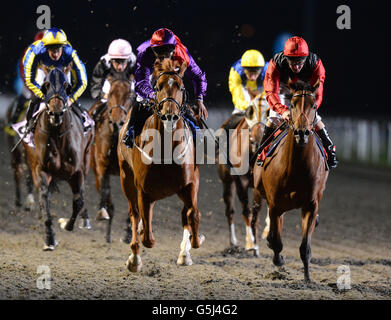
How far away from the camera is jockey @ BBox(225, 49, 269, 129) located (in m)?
8.66

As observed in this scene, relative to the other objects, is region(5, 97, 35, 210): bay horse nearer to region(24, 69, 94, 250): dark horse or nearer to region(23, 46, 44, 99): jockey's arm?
region(24, 69, 94, 250): dark horse

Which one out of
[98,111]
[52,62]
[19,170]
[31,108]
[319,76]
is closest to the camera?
[319,76]

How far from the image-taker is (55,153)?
7965mm

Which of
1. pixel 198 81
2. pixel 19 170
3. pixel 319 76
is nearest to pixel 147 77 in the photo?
pixel 198 81

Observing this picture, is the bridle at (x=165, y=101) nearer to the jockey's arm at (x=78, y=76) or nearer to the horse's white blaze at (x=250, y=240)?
the jockey's arm at (x=78, y=76)

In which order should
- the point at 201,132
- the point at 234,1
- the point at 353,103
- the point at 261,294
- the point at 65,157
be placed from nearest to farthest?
1. the point at 261,294
2. the point at 201,132
3. the point at 65,157
4. the point at 353,103
5. the point at 234,1

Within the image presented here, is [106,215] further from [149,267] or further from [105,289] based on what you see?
[105,289]

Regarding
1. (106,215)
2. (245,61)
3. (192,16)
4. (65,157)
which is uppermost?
(192,16)

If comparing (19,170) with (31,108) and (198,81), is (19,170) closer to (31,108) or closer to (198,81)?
(31,108)

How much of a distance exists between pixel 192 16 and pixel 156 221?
25.7m

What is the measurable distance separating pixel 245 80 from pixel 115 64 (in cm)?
165

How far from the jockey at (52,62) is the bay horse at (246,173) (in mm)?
1887

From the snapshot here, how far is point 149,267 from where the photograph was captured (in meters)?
7.22

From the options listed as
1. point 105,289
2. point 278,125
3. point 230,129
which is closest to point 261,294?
point 105,289
